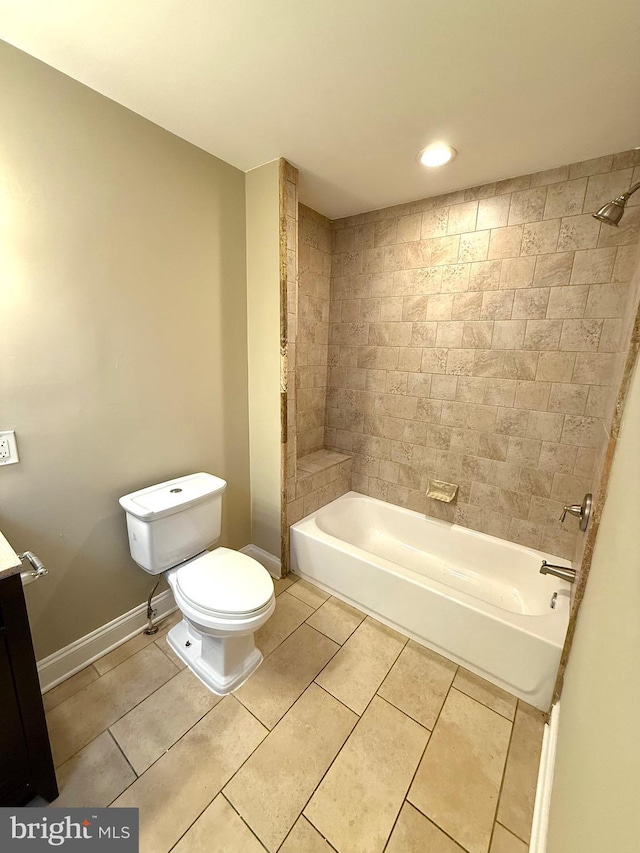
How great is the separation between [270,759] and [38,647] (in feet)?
3.47

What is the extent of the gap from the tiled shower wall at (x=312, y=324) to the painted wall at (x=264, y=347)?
40 centimetres

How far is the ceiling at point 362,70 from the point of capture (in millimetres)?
1000

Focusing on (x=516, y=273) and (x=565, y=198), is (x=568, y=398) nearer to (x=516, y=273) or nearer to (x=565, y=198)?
(x=516, y=273)

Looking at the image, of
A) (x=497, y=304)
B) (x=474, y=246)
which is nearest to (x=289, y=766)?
(x=497, y=304)

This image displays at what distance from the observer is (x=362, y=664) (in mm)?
1653

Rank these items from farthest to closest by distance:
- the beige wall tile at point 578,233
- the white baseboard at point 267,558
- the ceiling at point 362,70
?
the white baseboard at point 267,558
the beige wall tile at point 578,233
the ceiling at point 362,70

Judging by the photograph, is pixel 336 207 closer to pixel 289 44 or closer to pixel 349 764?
pixel 289 44

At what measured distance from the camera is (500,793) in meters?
1.19

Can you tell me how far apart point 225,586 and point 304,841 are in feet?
2.64

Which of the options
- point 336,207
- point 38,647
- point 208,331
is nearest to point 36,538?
point 38,647

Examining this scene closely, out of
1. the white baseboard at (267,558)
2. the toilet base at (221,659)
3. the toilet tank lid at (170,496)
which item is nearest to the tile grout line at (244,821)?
the toilet base at (221,659)

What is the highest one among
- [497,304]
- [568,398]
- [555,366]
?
[497,304]

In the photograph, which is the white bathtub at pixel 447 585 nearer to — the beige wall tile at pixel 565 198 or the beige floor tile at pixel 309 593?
the beige floor tile at pixel 309 593

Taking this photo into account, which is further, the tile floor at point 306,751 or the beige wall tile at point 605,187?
the beige wall tile at point 605,187
